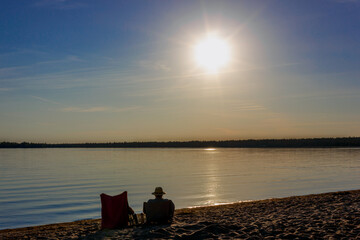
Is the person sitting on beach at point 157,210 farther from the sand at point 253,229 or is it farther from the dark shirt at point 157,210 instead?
the sand at point 253,229

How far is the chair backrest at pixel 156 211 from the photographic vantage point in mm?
11227

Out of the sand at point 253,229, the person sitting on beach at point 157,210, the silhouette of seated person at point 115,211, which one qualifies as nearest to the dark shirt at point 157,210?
the person sitting on beach at point 157,210

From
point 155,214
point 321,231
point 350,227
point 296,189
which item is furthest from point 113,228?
point 296,189

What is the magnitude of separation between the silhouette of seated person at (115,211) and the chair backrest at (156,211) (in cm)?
54

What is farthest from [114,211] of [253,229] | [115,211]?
[253,229]

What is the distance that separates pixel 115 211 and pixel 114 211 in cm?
3

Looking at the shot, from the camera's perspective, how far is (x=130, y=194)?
2462cm

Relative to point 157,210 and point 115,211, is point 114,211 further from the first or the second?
point 157,210

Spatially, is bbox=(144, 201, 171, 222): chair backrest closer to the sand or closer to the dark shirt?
the dark shirt

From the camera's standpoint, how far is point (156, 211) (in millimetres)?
11258

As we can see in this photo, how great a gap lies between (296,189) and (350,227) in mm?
15995

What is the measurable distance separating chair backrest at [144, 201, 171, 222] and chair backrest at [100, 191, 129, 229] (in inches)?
25.5

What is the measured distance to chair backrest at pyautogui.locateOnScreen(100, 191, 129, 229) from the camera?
11.1 m

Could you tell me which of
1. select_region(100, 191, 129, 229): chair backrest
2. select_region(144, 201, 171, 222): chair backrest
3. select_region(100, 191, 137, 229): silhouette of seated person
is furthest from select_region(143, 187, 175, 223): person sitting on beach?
select_region(100, 191, 129, 229): chair backrest
